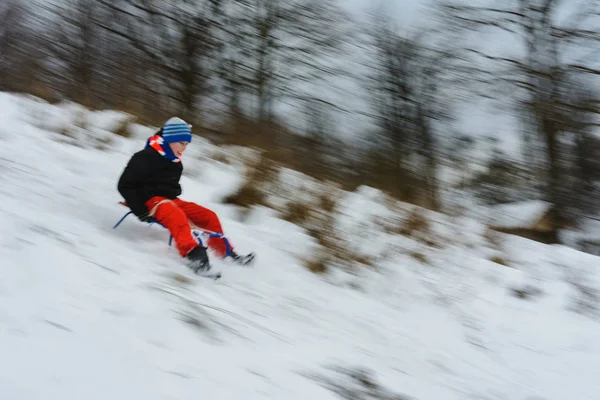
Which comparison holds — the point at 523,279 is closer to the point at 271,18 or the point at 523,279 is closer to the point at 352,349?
the point at 352,349

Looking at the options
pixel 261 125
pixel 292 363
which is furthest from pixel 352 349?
pixel 261 125

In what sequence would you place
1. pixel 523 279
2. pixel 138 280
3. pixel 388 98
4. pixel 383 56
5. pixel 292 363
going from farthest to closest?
1. pixel 383 56
2. pixel 388 98
3. pixel 523 279
4. pixel 138 280
5. pixel 292 363

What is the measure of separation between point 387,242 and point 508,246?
6.26 feet

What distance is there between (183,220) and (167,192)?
0.43 metres

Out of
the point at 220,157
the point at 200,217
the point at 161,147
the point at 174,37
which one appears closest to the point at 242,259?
the point at 200,217

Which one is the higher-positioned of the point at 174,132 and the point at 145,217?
the point at 174,132

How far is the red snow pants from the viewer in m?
3.98

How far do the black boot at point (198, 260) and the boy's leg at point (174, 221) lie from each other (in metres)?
0.03

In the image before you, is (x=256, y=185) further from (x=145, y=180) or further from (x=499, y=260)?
(x=499, y=260)

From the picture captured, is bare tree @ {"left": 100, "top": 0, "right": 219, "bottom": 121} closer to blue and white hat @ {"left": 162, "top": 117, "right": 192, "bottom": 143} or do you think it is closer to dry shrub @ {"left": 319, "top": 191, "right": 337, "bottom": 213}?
dry shrub @ {"left": 319, "top": 191, "right": 337, "bottom": 213}

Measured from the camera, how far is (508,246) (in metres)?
6.80

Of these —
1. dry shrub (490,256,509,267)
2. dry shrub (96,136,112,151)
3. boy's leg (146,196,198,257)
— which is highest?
boy's leg (146,196,198,257)

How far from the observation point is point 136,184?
427 cm

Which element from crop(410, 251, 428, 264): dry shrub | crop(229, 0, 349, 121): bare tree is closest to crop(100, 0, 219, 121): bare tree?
crop(229, 0, 349, 121): bare tree
